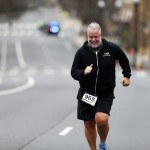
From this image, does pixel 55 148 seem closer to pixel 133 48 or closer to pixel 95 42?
pixel 95 42

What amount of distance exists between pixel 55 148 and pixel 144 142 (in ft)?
5.56

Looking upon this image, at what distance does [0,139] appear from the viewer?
13.3 m

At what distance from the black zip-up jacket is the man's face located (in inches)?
3.7

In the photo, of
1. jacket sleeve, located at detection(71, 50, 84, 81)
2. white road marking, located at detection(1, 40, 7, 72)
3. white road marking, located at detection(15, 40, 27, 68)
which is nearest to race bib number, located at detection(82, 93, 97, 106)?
jacket sleeve, located at detection(71, 50, 84, 81)

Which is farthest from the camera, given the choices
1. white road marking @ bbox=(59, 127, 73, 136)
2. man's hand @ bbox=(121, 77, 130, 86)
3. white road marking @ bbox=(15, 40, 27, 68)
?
white road marking @ bbox=(15, 40, 27, 68)

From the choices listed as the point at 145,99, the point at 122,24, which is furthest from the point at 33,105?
the point at 122,24

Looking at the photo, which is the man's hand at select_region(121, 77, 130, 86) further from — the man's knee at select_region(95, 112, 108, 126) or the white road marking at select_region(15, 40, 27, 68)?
the white road marking at select_region(15, 40, 27, 68)

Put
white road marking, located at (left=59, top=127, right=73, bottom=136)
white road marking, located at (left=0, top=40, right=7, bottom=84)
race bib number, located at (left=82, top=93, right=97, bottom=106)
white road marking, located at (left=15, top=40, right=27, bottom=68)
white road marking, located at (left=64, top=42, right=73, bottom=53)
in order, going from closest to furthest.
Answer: race bib number, located at (left=82, top=93, right=97, bottom=106) < white road marking, located at (left=59, top=127, right=73, bottom=136) < white road marking, located at (left=0, top=40, right=7, bottom=84) < white road marking, located at (left=15, top=40, right=27, bottom=68) < white road marking, located at (left=64, top=42, right=73, bottom=53)

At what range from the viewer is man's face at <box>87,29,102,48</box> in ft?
33.9

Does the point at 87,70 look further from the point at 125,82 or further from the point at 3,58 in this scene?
the point at 3,58

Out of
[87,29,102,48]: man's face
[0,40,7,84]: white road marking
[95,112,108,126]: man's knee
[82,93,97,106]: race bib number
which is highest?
[87,29,102,48]: man's face

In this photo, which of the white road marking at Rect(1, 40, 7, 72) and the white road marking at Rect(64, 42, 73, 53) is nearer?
the white road marking at Rect(1, 40, 7, 72)

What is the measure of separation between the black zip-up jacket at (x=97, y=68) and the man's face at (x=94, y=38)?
0.31 feet

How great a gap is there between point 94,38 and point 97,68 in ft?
1.36
